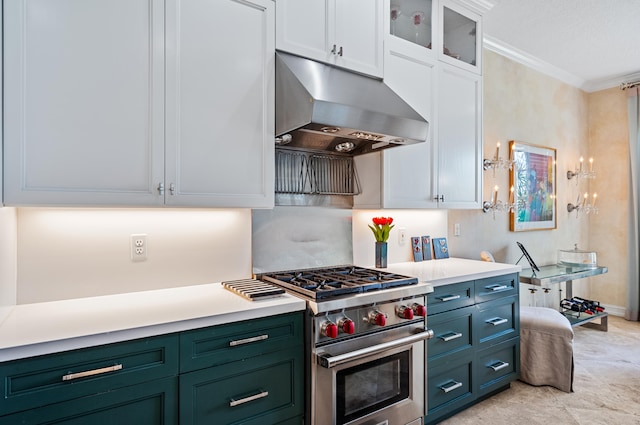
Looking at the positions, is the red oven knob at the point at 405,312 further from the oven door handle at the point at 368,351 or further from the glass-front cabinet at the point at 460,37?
the glass-front cabinet at the point at 460,37

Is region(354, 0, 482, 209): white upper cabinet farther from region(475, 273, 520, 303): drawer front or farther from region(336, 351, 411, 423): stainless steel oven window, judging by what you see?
region(336, 351, 411, 423): stainless steel oven window

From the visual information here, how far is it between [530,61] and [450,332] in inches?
129

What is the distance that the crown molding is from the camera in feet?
12.1

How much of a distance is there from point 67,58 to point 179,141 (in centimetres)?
51

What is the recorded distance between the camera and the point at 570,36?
3541 millimetres

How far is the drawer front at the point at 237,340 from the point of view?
148 centimetres

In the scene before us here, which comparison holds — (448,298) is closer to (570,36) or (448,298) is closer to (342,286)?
(342,286)

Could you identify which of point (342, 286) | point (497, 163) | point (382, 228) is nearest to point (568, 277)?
point (497, 163)

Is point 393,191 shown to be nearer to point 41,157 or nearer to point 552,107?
point 41,157

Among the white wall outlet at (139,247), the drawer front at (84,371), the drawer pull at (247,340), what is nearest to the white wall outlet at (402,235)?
the drawer pull at (247,340)

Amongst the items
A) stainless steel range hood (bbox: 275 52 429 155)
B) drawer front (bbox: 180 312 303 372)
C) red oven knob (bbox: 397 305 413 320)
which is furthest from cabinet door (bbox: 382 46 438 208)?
drawer front (bbox: 180 312 303 372)

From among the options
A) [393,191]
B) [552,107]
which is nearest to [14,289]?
[393,191]

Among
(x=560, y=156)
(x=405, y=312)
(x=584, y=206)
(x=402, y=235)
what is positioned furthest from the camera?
(x=584, y=206)

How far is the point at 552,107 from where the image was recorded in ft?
14.6
